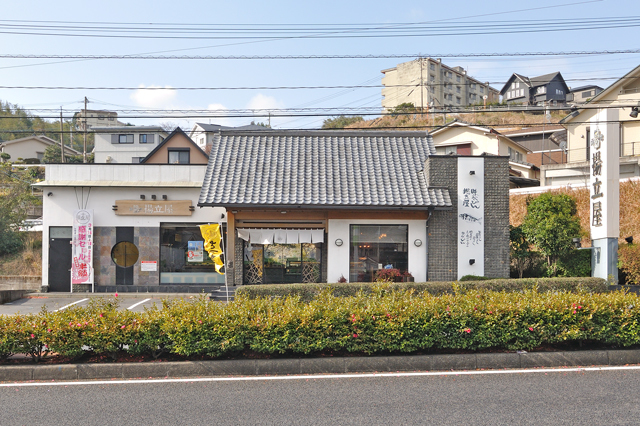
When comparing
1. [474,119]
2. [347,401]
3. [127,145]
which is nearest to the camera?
[347,401]

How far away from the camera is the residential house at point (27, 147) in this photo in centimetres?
5691

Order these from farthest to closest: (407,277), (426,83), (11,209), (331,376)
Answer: (426,83), (11,209), (407,277), (331,376)

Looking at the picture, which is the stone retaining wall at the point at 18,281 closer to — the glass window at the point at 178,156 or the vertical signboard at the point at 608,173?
the glass window at the point at 178,156

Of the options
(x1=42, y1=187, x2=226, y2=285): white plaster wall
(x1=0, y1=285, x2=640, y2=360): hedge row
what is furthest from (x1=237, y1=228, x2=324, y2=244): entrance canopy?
(x1=0, y1=285, x2=640, y2=360): hedge row

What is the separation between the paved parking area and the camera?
→ 17.7 metres

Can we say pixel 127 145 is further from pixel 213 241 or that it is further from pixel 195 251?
pixel 213 241

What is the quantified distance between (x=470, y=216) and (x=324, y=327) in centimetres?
1104

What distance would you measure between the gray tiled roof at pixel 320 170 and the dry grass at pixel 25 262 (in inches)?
525

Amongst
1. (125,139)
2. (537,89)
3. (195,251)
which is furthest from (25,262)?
(537,89)

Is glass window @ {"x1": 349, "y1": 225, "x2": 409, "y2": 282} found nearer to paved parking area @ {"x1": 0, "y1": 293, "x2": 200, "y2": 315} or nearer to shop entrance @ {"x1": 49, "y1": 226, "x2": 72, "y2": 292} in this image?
paved parking area @ {"x1": 0, "y1": 293, "x2": 200, "y2": 315}

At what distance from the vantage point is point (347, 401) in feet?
22.5

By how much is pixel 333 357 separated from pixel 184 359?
257 cm

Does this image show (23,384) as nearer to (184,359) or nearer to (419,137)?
(184,359)

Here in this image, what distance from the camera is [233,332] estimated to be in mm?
8289
